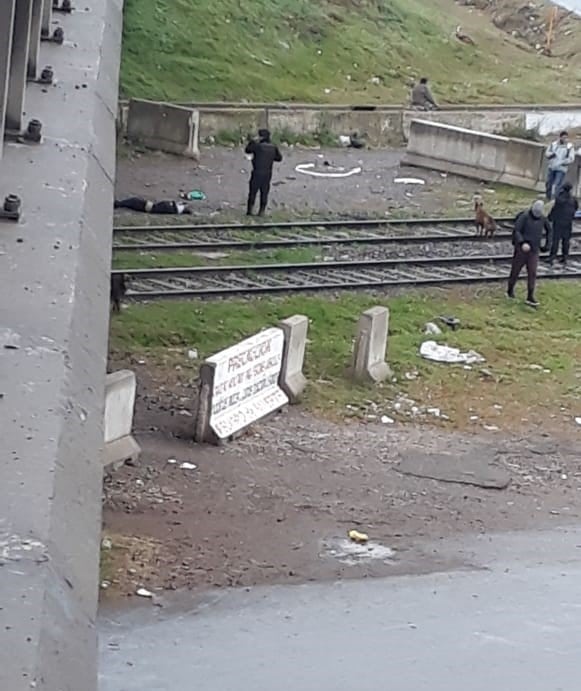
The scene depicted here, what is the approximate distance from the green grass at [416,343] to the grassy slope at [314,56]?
1408cm

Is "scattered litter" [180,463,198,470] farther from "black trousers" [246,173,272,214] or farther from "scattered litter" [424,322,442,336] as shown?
"black trousers" [246,173,272,214]

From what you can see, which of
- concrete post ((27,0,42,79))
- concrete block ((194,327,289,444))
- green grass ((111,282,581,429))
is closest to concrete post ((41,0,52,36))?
concrete post ((27,0,42,79))

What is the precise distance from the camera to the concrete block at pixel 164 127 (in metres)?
29.6

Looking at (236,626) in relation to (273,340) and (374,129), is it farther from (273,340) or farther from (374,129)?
(374,129)

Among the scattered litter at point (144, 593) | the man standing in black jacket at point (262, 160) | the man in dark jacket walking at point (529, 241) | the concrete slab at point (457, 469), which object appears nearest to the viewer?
the scattered litter at point (144, 593)

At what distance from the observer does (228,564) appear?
438 inches

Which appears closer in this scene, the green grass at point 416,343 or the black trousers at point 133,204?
the green grass at point 416,343

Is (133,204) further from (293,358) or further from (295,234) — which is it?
(293,358)

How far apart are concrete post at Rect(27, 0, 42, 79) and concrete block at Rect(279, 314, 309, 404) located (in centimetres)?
622

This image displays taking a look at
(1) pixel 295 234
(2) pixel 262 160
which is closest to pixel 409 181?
(2) pixel 262 160

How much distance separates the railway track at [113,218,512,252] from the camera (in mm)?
22000

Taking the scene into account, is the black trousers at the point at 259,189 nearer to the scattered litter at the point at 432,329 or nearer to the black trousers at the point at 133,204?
the black trousers at the point at 133,204

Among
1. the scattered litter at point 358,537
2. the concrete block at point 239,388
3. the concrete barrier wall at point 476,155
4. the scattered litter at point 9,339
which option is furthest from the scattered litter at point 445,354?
the scattered litter at point 9,339

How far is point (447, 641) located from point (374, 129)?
24.1 metres
